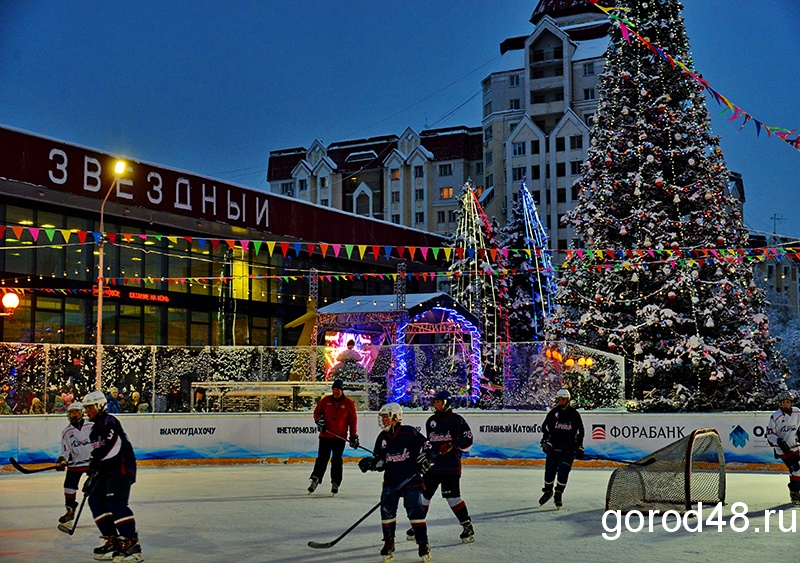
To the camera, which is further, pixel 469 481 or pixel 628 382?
pixel 628 382

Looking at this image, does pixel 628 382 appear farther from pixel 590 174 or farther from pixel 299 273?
pixel 299 273

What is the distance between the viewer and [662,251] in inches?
979

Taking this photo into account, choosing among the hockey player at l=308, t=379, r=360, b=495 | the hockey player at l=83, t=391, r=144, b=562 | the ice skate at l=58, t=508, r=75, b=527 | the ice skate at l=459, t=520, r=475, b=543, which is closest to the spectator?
the hockey player at l=308, t=379, r=360, b=495

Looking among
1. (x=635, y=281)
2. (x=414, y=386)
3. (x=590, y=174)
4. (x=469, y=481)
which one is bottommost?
(x=469, y=481)

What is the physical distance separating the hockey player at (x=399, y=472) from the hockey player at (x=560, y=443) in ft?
14.9

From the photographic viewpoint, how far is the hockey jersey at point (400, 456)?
34.4 ft

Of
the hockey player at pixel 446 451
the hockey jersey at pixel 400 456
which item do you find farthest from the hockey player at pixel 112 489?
the hockey player at pixel 446 451

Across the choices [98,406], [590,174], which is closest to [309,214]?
[590,174]

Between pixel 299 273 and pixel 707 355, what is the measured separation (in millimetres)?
26711

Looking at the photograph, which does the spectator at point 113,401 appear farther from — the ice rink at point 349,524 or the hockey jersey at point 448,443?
the hockey jersey at point 448,443

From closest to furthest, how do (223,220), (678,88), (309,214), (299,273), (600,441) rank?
(600,441) < (678,88) < (223,220) < (309,214) < (299,273)

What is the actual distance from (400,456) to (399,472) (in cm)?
17

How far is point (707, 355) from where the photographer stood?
80.3 ft

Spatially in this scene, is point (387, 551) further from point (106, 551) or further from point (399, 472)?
point (106, 551)
